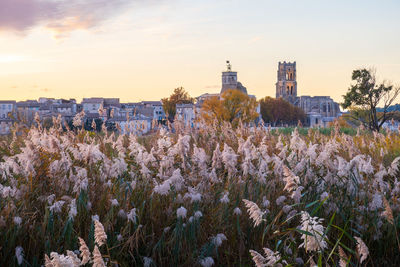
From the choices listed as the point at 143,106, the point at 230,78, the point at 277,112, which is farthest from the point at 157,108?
the point at 277,112

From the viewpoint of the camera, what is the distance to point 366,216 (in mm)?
4129

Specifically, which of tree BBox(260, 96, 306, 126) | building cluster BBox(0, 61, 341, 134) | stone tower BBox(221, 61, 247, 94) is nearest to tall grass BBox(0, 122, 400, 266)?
building cluster BBox(0, 61, 341, 134)

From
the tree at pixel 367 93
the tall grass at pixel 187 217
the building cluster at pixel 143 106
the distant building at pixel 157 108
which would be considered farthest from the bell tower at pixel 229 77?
the tall grass at pixel 187 217

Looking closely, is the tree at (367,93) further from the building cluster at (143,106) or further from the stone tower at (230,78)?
the stone tower at (230,78)

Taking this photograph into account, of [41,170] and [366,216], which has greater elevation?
[41,170]

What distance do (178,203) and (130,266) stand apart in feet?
2.77

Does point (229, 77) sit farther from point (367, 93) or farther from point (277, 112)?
point (367, 93)

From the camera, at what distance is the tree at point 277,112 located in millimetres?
123250

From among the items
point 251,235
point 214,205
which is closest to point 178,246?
point 251,235

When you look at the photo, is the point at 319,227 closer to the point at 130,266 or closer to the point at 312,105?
the point at 130,266

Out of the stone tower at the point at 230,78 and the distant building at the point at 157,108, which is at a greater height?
the stone tower at the point at 230,78

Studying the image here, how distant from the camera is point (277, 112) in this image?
406ft

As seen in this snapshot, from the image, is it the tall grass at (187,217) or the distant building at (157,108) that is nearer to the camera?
the tall grass at (187,217)

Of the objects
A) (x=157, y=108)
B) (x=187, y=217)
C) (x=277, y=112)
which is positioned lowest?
(x=187, y=217)
